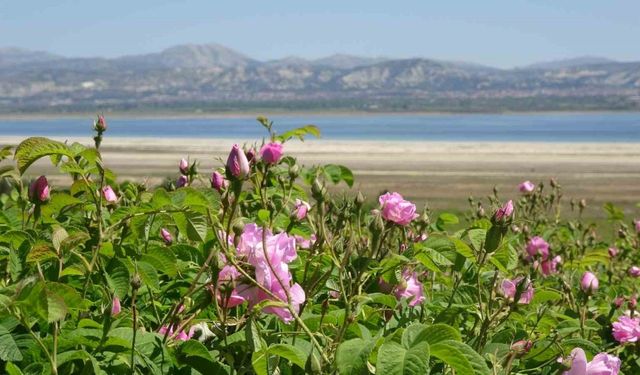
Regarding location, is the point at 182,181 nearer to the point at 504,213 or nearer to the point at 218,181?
the point at 218,181

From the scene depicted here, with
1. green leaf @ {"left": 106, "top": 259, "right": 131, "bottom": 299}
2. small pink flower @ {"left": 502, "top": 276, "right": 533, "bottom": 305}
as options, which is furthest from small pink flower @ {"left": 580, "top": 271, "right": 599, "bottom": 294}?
green leaf @ {"left": 106, "top": 259, "right": 131, "bottom": 299}

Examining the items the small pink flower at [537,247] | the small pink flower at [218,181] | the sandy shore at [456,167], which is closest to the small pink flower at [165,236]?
the small pink flower at [218,181]

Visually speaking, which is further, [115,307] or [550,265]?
[550,265]

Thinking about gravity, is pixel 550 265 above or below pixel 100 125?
below

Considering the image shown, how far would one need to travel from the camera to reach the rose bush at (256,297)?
4.31ft

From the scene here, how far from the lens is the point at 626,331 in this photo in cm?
192

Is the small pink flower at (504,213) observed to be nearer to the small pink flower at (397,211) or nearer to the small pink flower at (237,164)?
the small pink flower at (397,211)

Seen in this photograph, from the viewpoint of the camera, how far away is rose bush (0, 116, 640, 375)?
1.31 meters

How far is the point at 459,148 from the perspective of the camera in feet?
136

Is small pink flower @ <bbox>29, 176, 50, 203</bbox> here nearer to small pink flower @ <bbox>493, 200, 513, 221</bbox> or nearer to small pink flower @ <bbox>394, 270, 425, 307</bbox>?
small pink flower @ <bbox>394, 270, 425, 307</bbox>

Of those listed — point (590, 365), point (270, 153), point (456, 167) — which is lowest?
point (456, 167)

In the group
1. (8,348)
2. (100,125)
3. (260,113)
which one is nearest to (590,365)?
(8,348)

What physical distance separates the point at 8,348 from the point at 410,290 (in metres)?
0.76

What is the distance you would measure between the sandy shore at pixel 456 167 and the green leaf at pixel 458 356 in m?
17.5
